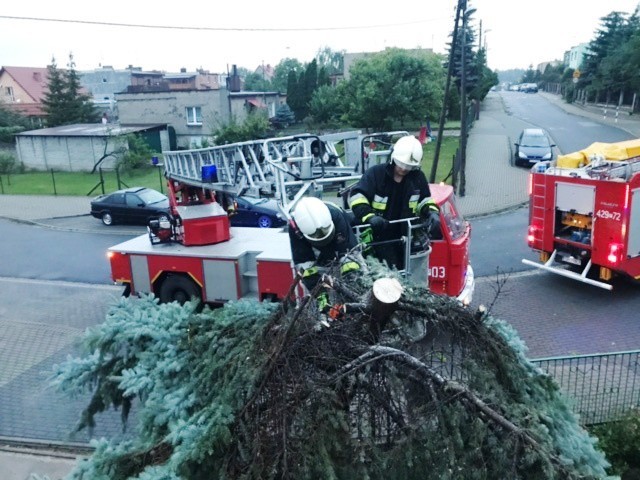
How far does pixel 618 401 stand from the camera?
625 centimetres

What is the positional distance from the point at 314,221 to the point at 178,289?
551cm

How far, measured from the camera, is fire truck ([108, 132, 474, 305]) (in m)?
7.95

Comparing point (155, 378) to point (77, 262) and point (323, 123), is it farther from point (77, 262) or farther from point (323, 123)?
point (323, 123)

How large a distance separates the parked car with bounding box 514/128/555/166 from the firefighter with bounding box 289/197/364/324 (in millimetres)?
19910

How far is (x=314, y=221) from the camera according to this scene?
14.8 ft

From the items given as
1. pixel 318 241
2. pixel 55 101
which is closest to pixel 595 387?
pixel 318 241

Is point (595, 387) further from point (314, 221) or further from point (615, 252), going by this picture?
point (314, 221)

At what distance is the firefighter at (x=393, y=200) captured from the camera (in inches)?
245

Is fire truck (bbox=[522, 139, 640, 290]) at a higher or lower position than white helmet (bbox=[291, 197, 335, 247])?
lower

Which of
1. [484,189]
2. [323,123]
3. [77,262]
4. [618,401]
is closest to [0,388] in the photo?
[77,262]

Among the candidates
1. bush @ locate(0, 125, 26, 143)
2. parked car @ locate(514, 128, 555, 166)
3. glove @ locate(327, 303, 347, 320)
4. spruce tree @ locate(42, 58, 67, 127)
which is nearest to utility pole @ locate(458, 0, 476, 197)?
parked car @ locate(514, 128, 555, 166)

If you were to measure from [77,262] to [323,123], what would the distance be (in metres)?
26.2

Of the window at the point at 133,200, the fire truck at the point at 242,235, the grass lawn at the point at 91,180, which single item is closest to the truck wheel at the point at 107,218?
the window at the point at 133,200

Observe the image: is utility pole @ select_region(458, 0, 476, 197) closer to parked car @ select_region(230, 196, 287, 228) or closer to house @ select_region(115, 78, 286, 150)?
parked car @ select_region(230, 196, 287, 228)
